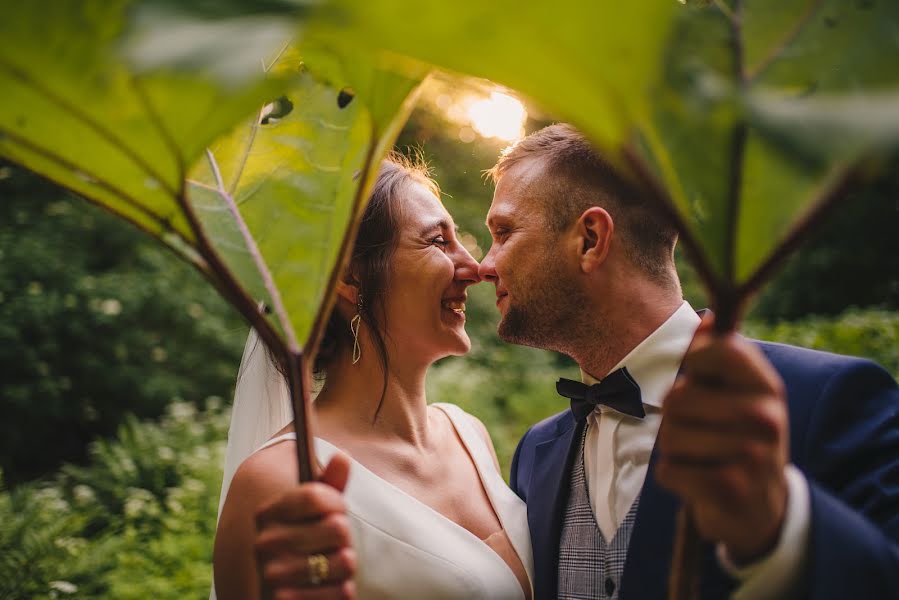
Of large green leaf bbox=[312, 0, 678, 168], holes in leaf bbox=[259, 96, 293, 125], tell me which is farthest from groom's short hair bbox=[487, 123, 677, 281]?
large green leaf bbox=[312, 0, 678, 168]

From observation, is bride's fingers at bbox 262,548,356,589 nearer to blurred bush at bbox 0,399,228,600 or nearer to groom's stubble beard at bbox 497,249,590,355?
groom's stubble beard at bbox 497,249,590,355

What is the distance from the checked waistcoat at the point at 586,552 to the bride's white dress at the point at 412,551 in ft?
0.73

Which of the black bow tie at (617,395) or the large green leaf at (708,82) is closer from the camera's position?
the large green leaf at (708,82)

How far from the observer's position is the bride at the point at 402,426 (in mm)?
2049

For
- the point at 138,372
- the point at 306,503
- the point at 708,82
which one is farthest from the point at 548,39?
the point at 138,372

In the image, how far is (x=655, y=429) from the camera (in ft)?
6.93

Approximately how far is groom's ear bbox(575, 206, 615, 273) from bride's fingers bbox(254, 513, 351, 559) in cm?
173

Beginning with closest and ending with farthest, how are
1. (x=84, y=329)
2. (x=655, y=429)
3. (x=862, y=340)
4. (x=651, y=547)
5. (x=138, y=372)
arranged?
(x=651, y=547) → (x=655, y=429) → (x=862, y=340) → (x=84, y=329) → (x=138, y=372)

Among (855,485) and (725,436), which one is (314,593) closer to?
(725,436)

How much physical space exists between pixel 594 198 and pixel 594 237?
0.58 ft

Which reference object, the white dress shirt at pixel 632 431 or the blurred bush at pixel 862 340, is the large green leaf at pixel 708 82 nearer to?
the white dress shirt at pixel 632 431

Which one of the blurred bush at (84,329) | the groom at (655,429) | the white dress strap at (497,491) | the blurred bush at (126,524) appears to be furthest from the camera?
the blurred bush at (84,329)

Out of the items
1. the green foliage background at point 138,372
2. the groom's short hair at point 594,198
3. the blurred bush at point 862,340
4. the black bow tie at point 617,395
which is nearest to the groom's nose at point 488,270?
the groom's short hair at point 594,198

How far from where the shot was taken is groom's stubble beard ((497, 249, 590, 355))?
2.45 metres
